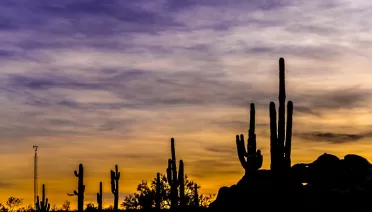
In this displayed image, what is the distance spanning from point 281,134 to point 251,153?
10.9 feet

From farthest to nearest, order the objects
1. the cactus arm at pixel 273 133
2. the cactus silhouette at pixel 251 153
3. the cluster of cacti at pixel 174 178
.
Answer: the cluster of cacti at pixel 174 178, the cactus silhouette at pixel 251 153, the cactus arm at pixel 273 133

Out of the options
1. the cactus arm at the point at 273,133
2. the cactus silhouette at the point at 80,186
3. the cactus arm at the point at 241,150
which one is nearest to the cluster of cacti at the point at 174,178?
the cactus silhouette at the point at 80,186

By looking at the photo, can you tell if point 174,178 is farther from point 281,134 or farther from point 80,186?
point 281,134

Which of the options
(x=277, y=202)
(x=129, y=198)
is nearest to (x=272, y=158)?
(x=277, y=202)

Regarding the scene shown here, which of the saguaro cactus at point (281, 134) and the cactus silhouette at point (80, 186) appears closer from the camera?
the saguaro cactus at point (281, 134)

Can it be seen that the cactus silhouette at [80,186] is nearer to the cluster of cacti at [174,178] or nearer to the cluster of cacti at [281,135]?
the cluster of cacti at [174,178]

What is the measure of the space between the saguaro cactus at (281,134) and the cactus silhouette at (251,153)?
2199mm

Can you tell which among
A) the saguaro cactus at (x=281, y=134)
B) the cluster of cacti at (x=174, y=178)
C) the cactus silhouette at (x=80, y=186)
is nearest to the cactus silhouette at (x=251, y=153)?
the saguaro cactus at (x=281, y=134)

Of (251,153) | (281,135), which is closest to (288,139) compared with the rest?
(281,135)

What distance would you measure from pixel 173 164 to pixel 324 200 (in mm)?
13523

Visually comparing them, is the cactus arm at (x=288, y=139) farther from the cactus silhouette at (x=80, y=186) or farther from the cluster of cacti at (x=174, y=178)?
the cactus silhouette at (x=80, y=186)

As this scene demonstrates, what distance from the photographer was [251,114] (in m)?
31.5

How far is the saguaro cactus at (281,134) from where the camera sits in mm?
28797

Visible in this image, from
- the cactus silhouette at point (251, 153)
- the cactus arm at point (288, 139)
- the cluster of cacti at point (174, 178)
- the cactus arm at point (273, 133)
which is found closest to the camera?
the cactus arm at point (288, 139)
